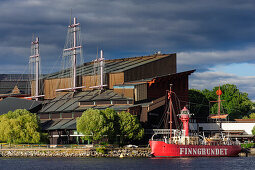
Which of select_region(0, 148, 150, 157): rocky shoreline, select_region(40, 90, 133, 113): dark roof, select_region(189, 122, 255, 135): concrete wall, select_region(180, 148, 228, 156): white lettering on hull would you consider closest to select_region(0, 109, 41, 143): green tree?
select_region(0, 148, 150, 157): rocky shoreline

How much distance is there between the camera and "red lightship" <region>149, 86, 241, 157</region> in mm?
98812

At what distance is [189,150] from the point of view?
10119cm

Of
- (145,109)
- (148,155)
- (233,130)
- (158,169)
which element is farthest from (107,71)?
(158,169)

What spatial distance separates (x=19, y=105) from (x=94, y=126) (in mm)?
49843

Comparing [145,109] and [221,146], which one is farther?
[145,109]

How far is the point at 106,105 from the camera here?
13188 centimetres

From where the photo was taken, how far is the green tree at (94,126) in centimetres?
10588

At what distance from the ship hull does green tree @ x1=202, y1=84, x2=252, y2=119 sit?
255ft

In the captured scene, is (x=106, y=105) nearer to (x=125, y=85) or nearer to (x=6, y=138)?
(x=125, y=85)

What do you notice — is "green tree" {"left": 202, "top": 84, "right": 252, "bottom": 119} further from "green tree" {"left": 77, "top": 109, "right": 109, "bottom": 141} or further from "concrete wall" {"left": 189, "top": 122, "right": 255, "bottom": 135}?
"green tree" {"left": 77, "top": 109, "right": 109, "bottom": 141}

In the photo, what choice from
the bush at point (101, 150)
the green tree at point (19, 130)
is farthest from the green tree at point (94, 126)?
the green tree at point (19, 130)

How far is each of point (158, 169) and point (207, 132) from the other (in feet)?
238

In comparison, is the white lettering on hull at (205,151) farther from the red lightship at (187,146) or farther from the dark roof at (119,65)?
the dark roof at (119,65)

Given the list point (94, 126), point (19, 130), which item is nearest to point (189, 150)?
point (94, 126)
